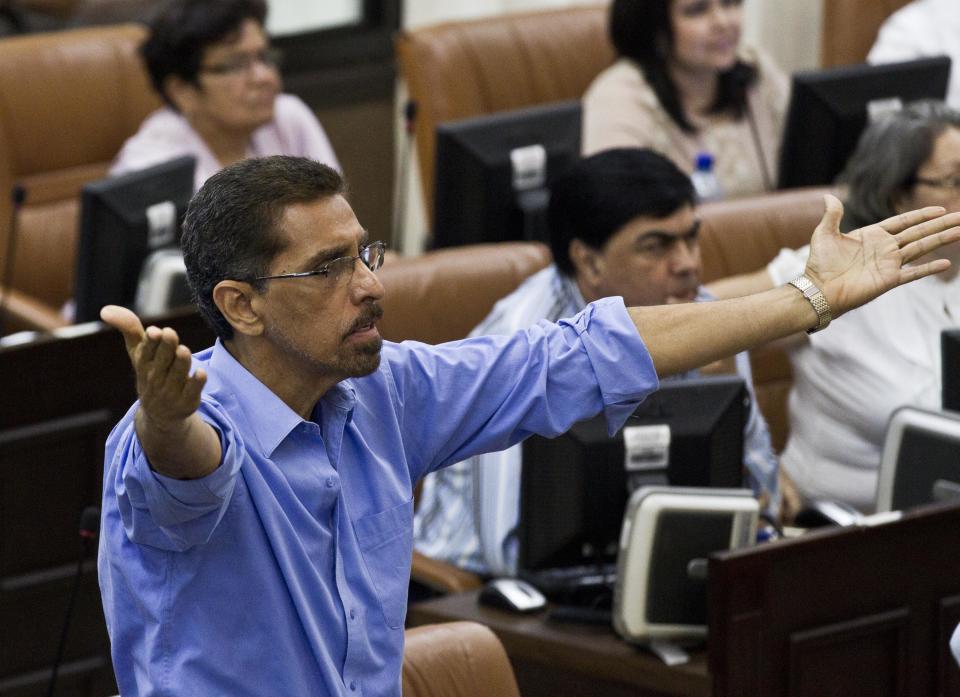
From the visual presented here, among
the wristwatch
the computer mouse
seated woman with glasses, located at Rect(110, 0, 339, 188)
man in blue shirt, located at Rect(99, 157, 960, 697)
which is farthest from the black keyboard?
seated woman with glasses, located at Rect(110, 0, 339, 188)

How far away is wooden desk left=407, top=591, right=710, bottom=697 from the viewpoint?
6.91 feet

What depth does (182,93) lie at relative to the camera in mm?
3809

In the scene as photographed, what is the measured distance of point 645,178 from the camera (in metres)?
2.59

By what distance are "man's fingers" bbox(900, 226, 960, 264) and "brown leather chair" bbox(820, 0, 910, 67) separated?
3044mm

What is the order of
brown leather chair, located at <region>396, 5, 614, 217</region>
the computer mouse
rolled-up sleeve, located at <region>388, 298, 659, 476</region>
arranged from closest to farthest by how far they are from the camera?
rolled-up sleeve, located at <region>388, 298, 659, 476</region> → the computer mouse → brown leather chair, located at <region>396, 5, 614, 217</region>

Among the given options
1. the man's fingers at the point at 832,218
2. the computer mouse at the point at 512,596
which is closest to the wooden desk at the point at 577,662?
the computer mouse at the point at 512,596

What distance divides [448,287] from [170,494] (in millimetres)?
1518

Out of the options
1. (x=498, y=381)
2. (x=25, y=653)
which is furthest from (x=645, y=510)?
(x=25, y=653)

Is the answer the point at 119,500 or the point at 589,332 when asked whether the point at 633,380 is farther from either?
the point at 119,500

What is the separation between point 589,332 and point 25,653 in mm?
1105

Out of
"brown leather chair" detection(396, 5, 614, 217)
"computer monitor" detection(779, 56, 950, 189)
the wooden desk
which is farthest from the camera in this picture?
"brown leather chair" detection(396, 5, 614, 217)

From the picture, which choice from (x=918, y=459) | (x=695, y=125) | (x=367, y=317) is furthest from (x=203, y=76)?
(x=367, y=317)

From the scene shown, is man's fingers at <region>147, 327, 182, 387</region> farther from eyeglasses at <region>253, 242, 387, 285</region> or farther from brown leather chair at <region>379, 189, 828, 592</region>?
brown leather chair at <region>379, 189, 828, 592</region>

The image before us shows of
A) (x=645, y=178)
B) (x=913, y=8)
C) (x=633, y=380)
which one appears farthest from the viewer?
(x=913, y=8)
